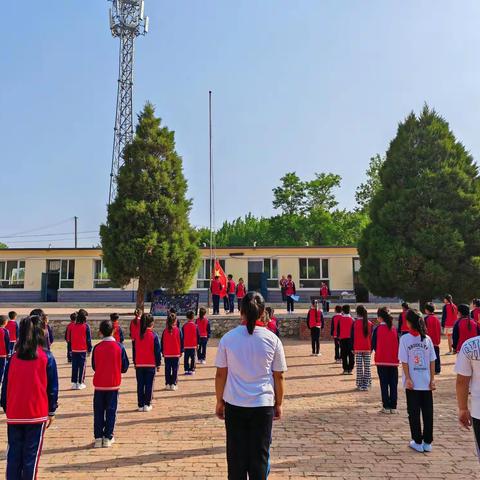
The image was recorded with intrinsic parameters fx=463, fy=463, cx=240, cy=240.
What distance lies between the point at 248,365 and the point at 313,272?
28.1 m

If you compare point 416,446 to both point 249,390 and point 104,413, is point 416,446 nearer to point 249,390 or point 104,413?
point 249,390

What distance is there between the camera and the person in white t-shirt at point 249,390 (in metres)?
3.56

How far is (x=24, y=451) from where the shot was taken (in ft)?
13.9

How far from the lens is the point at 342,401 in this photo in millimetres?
8922

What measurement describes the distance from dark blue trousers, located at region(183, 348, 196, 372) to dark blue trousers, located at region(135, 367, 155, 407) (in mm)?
3455

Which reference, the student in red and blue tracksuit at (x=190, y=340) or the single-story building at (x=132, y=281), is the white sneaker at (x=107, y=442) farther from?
the single-story building at (x=132, y=281)

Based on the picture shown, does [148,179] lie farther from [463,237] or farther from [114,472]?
[114,472]

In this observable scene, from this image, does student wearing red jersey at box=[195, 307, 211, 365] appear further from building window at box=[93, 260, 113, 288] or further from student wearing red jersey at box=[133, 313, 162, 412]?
building window at box=[93, 260, 113, 288]

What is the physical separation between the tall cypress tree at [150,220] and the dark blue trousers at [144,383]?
12899 millimetres

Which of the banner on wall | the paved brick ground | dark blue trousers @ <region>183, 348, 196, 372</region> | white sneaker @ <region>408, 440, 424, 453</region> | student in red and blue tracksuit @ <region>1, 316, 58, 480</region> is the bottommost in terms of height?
the paved brick ground

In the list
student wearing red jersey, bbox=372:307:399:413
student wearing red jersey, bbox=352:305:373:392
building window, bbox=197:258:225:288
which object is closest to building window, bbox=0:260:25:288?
building window, bbox=197:258:225:288

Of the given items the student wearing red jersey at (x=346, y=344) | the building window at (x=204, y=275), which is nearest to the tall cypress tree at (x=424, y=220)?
the student wearing red jersey at (x=346, y=344)

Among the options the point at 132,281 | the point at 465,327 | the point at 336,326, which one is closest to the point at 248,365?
the point at 465,327

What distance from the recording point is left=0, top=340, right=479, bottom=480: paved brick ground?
5.17 metres
